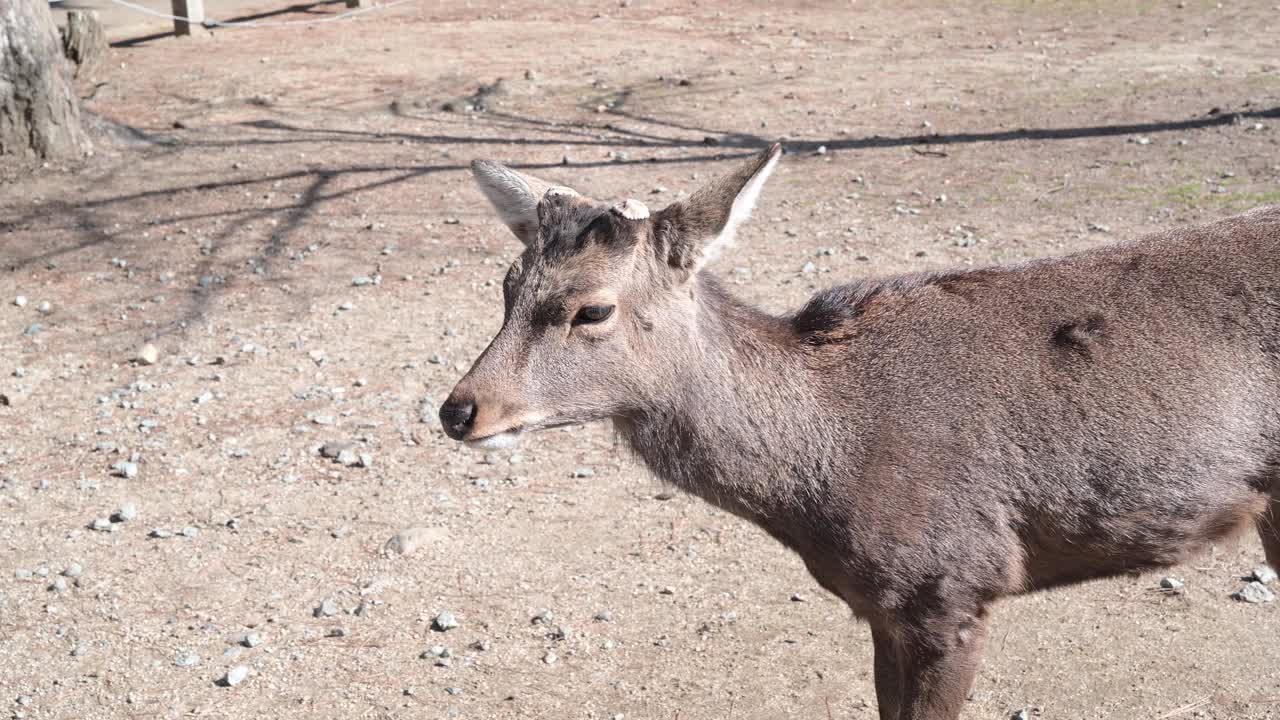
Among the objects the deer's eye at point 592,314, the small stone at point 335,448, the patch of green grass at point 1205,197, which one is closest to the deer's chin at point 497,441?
the deer's eye at point 592,314

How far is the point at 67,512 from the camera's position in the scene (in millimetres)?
5797

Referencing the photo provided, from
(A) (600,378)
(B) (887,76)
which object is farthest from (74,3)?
(A) (600,378)

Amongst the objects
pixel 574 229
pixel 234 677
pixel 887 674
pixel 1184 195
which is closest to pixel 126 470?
pixel 234 677

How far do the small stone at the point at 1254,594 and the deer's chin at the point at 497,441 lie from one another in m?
3.06

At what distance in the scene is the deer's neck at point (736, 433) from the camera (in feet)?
12.7

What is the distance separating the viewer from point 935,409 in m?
3.84

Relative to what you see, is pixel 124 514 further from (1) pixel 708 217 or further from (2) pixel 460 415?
(1) pixel 708 217

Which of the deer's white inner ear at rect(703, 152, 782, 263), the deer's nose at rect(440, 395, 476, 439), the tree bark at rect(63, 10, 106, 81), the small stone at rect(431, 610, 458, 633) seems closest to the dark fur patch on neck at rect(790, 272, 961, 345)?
the deer's white inner ear at rect(703, 152, 782, 263)

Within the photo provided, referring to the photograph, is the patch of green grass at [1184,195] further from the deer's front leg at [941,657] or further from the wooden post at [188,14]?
the wooden post at [188,14]

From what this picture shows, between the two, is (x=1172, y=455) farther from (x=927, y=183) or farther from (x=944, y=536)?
(x=927, y=183)

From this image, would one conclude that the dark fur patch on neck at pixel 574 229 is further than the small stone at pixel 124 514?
No

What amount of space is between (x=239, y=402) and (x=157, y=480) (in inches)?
32.0

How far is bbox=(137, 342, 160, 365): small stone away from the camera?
7.24 meters

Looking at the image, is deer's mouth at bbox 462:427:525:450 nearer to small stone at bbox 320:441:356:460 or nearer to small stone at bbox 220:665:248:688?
small stone at bbox 220:665:248:688
